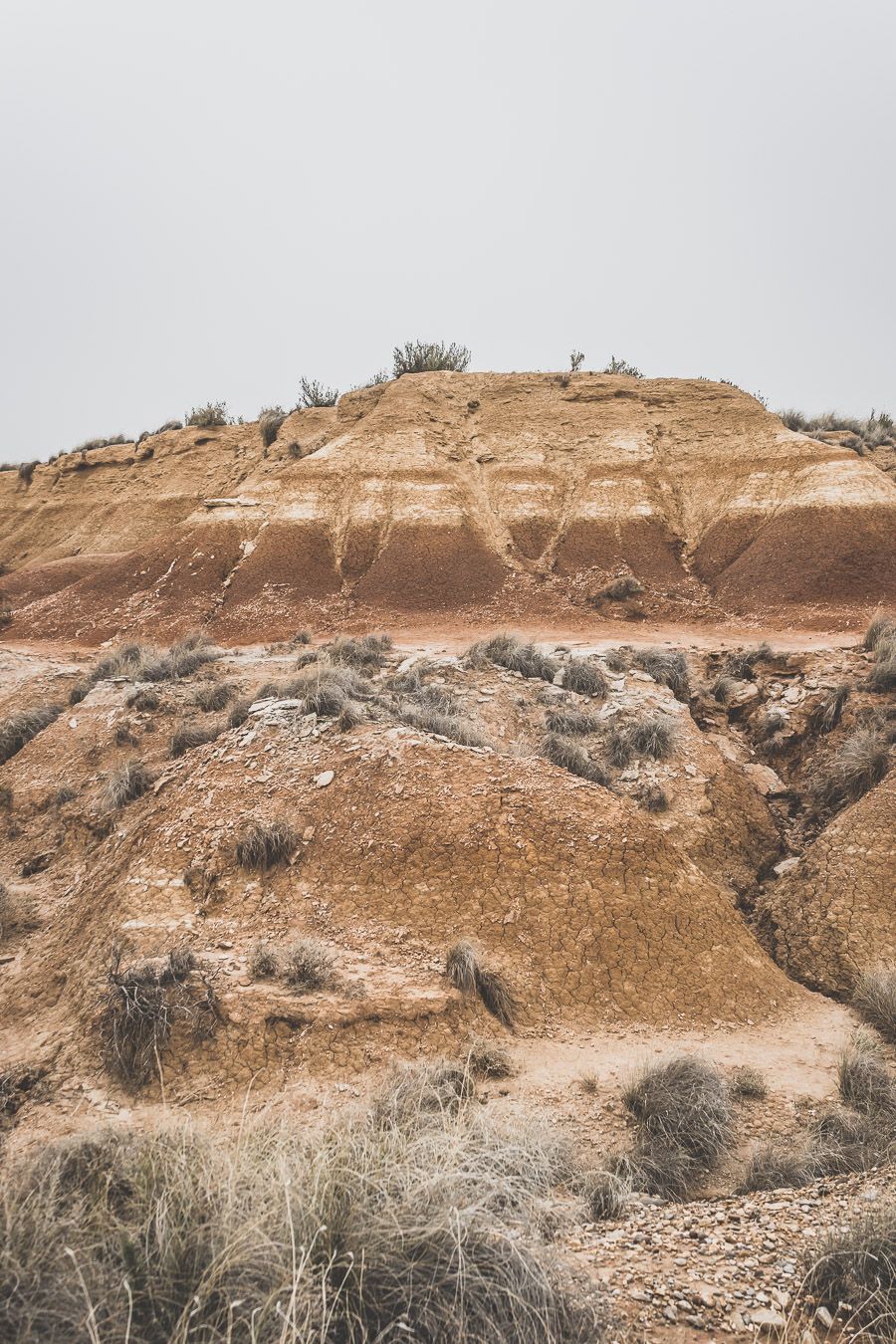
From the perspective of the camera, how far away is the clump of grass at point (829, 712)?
977 cm

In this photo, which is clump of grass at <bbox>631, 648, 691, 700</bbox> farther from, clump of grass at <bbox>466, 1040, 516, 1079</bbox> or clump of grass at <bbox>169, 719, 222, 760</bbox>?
clump of grass at <bbox>466, 1040, 516, 1079</bbox>

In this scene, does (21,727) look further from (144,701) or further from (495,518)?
(495,518)

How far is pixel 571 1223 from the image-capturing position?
3.49m

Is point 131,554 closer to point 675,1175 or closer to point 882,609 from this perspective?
point 882,609

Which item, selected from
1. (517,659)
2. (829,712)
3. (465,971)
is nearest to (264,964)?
(465,971)

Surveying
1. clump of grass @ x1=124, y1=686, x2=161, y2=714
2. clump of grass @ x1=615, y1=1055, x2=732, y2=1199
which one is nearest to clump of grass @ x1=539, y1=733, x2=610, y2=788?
clump of grass @ x1=615, y1=1055, x2=732, y2=1199

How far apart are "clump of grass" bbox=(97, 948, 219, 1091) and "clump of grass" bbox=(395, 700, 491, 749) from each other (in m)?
3.93

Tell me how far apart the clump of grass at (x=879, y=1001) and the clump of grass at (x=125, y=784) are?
27.0 feet

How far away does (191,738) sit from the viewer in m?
9.66

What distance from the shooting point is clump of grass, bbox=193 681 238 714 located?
1120 centimetres

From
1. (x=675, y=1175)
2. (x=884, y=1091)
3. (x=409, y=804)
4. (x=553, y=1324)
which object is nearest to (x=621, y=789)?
(x=409, y=804)

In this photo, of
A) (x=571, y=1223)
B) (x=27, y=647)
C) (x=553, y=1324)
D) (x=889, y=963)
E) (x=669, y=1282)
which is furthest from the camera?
(x=27, y=647)

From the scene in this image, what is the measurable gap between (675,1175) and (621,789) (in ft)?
15.8

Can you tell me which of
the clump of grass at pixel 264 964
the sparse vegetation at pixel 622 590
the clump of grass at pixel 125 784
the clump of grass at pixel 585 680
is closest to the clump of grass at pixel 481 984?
the clump of grass at pixel 264 964
